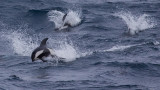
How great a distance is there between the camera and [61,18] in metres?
24.1

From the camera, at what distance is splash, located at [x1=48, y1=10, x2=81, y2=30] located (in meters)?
22.9

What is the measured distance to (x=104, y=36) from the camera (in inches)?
792

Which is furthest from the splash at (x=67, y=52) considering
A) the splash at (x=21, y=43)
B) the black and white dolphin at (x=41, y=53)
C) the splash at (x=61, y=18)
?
the splash at (x=61, y=18)

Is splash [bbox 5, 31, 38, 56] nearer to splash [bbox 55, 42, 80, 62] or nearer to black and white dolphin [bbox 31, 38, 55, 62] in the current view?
black and white dolphin [bbox 31, 38, 55, 62]

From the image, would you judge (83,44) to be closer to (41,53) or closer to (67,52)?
(67,52)

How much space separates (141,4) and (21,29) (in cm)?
673

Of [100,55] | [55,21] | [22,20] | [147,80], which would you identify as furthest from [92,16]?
[147,80]

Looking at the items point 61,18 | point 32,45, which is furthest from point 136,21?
point 32,45

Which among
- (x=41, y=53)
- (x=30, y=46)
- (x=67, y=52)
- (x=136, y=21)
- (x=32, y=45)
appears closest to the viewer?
(x=41, y=53)

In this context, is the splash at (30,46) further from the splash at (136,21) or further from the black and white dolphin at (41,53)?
the splash at (136,21)

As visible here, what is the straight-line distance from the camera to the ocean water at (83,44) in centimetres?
1397

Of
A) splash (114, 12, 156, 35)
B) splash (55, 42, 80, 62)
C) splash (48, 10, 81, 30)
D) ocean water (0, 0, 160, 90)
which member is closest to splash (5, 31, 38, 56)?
ocean water (0, 0, 160, 90)

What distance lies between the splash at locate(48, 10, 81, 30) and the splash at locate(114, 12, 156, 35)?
200 centimetres

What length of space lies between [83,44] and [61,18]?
524 cm
